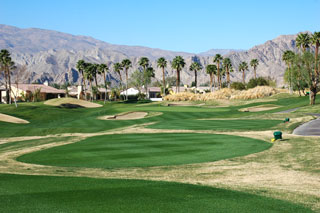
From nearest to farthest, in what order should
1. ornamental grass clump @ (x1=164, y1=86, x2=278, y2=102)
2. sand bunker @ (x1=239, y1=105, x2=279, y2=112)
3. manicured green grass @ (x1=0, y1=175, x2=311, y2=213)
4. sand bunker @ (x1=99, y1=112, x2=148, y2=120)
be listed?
manicured green grass @ (x1=0, y1=175, x2=311, y2=213) < sand bunker @ (x1=99, y1=112, x2=148, y2=120) < sand bunker @ (x1=239, y1=105, x2=279, y2=112) < ornamental grass clump @ (x1=164, y1=86, x2=278, y2=102)

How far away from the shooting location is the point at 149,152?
22469 millimetres

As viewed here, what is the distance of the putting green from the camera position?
19.7 meters

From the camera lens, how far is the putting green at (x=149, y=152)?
19.7 m

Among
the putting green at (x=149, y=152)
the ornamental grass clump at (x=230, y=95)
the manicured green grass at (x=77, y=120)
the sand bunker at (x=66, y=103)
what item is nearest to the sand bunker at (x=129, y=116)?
the manicured green grass at (x=77, y=120)

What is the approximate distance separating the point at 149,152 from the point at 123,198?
1180cm

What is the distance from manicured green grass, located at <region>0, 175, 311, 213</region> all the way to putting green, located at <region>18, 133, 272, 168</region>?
6.09m

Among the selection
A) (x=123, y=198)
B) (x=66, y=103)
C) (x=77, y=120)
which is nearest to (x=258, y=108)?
(x=77, y=120)

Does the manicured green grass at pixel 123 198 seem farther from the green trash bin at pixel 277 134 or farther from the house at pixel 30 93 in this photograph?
the house at pixel 30 93

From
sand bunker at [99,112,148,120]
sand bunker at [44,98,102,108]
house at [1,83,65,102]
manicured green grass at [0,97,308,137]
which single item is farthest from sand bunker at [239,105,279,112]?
house at [1,83,65,102]

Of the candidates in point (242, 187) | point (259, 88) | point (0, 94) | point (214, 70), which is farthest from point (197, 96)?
point (242, 187)

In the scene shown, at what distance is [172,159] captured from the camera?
20047 mm

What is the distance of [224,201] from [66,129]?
3644 cm

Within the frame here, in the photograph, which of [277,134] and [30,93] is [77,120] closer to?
[277,134]

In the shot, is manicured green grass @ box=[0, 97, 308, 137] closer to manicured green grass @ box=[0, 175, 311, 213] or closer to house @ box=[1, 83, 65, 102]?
manicured green grass @ box=[0, 175, 311, 213]
